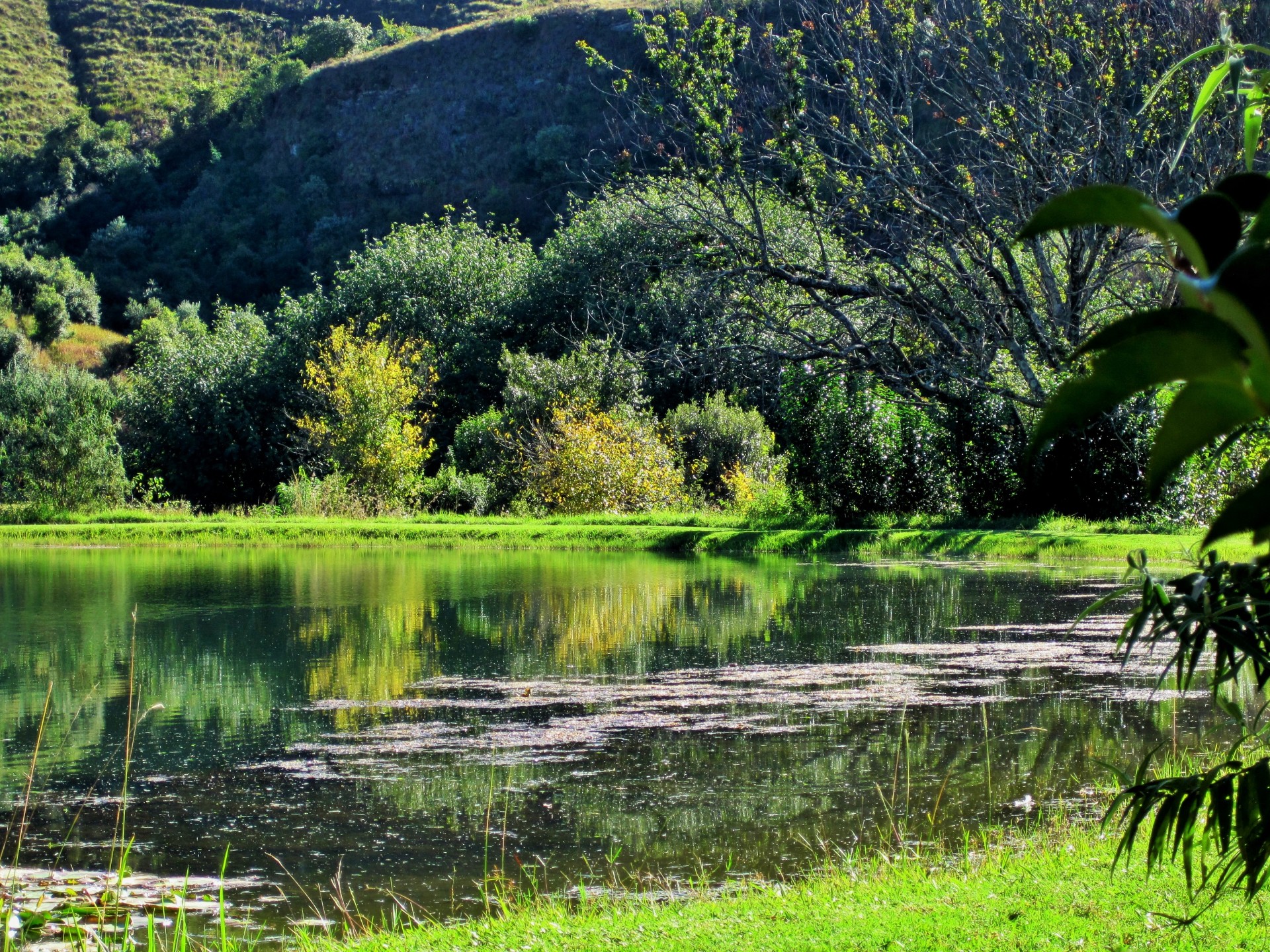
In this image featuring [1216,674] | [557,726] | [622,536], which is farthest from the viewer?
[622,536]

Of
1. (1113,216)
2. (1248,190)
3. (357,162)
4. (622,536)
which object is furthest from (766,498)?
(357,162)

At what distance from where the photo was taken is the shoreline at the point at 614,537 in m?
14.4

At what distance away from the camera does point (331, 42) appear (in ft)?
247

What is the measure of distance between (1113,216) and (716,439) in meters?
25.3

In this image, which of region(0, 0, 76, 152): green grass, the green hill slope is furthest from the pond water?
region(0, 0, 76, 152): green grass

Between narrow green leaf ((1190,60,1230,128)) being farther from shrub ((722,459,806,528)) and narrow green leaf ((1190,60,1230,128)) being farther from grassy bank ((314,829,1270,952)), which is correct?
shrub ((722,459,806,528))

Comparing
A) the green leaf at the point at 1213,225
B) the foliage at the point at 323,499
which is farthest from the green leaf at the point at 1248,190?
the foliage at the point at 323,499

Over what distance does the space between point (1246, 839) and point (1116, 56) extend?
39.3 feet

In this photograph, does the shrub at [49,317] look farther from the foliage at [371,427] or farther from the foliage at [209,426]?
the foliage at [371,427]

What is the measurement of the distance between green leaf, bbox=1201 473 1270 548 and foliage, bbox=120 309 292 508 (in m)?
32.2

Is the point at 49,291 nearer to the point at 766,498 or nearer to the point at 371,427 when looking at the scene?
the point at 371,427

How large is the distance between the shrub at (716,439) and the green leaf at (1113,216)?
24.7m

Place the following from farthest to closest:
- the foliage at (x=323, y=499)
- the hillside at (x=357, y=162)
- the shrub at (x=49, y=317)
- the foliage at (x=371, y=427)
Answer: the hillside at (x=357, y=162) < the shrub at (x=49, y=317) < the foliage at (x=371, y=427) < the foliage at (x=323, y=499)

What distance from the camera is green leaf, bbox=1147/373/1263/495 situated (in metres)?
0.63
